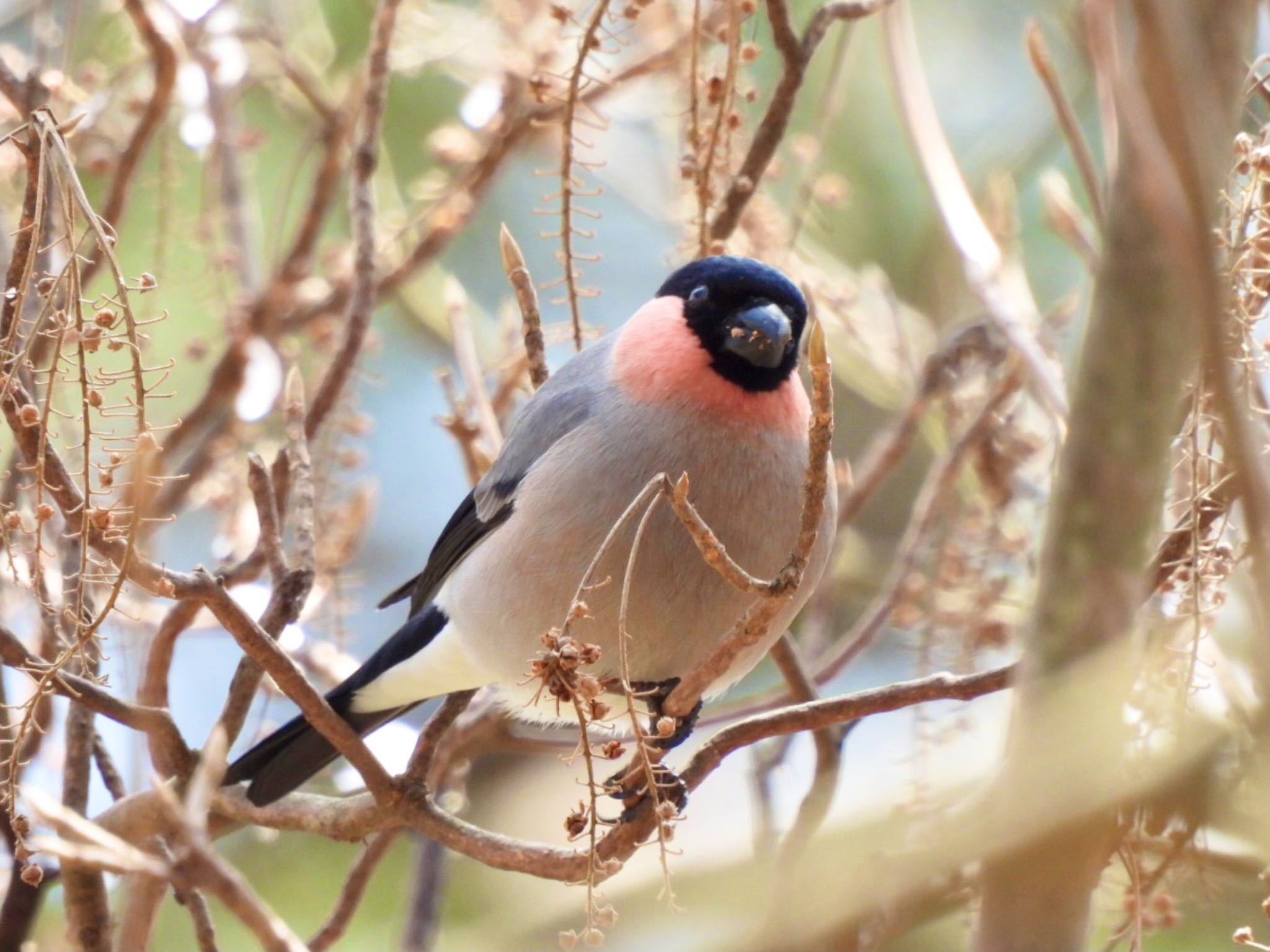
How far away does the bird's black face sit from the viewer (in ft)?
7.59

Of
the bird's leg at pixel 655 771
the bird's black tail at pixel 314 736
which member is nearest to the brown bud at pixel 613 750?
the bird's leg at pixel 655 771

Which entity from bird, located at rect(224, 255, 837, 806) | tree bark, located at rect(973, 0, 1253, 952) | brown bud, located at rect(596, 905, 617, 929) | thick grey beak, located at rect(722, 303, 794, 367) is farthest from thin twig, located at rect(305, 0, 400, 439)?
tree bark, located at rect(973, 0, 1253, 952)

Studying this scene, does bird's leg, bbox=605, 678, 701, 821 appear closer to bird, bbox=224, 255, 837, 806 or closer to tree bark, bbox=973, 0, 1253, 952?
bird, bbox=224, 255, 837, 806

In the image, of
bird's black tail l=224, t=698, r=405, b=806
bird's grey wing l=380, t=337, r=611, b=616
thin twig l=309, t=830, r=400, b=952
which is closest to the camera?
thin twig l=309, t=830, r=400, b=952

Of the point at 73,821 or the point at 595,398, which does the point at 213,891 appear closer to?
the point at 73,821

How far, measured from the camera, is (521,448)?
97.3 inches

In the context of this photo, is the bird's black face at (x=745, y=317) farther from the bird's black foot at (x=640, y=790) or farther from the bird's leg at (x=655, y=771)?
the bird's black foot at (x=640, y=790)

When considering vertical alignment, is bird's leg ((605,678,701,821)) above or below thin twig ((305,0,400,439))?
below

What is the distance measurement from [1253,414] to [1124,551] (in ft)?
2.89

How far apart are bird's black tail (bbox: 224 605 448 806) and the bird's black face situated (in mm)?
692

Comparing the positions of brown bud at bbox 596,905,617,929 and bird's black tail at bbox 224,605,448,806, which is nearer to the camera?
brown bud at bbox 596,905,617,929

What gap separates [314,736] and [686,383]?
820 millimetres

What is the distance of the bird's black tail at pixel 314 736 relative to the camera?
234 centimetres

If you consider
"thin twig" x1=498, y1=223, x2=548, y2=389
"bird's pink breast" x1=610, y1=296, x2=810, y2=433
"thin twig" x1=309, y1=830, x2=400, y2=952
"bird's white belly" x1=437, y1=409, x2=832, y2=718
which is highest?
"thin twig" x1=498, y1=223, x2=548, y2=389
